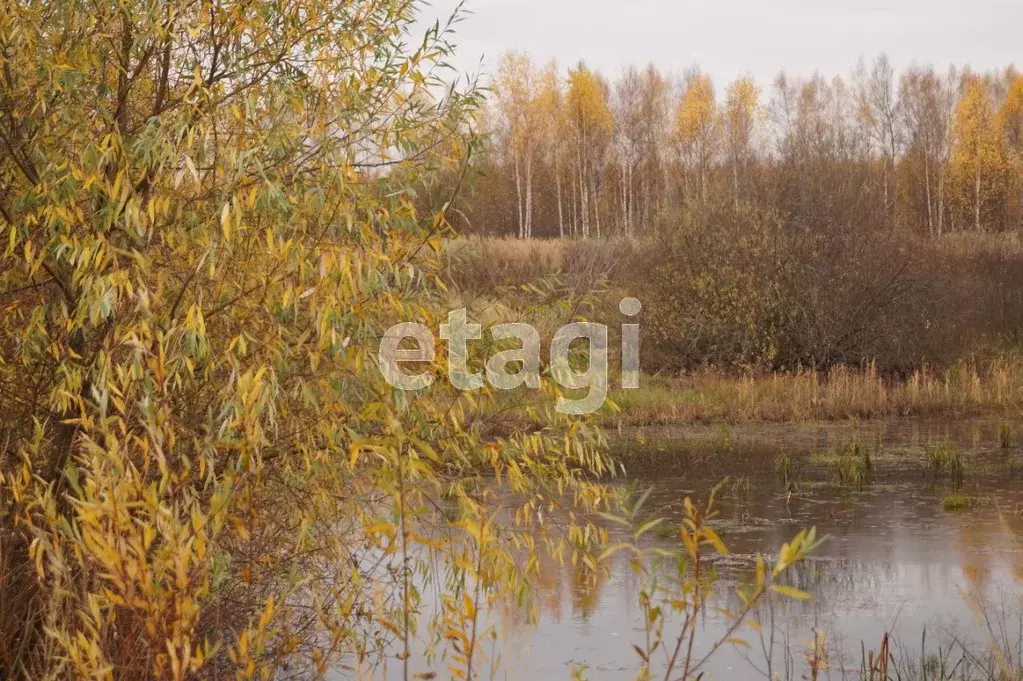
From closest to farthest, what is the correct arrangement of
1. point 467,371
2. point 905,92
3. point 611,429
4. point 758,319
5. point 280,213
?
1. point 280,213
2. point 467,371
3. point 611,429
4. point 758,319
5. point 905,92

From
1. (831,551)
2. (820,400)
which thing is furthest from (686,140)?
(831,551)

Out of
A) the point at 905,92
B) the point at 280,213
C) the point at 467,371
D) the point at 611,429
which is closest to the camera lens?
the point at 280,213

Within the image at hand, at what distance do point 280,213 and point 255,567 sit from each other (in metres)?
1.60

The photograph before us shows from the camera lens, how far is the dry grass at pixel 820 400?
1466 cm

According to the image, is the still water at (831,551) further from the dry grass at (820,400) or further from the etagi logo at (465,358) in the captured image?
the etagi logo at (465,358)

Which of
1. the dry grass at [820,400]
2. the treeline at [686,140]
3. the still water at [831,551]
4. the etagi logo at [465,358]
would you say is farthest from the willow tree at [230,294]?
the treeline at [686,140]

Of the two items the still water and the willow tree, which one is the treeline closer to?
the still water

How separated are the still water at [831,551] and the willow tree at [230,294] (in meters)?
1.33

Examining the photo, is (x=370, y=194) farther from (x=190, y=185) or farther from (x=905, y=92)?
(x=905, y=92)

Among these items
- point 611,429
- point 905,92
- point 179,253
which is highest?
point 905,92

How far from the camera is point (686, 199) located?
17.1 metres

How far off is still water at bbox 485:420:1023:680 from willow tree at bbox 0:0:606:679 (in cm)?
133

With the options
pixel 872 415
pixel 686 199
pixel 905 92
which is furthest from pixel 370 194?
pixel 905 92

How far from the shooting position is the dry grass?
14656 millimetres
